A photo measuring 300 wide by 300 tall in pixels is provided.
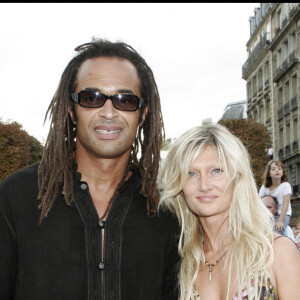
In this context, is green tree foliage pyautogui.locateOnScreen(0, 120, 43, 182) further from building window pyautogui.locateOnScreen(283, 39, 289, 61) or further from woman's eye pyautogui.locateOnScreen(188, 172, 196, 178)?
woman's eye pyautogui.locateOnScreen(188, 172, 196, 178)

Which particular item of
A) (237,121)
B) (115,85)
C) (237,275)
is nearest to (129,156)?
(115,85)

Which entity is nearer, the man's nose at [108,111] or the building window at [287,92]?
the man's nose at [108,111]

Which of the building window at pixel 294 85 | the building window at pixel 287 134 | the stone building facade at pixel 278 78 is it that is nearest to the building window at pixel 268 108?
the stone building facade at pixel 278 78

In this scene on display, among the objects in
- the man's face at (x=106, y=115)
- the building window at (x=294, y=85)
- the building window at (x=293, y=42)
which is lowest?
the man's face at (x=106, y=115)

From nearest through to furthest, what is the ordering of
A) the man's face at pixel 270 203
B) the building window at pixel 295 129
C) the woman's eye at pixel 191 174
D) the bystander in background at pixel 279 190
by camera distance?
the woman's eye at pixel 191 174
the man's face at pixel 270 203
the bystander in background at pixel 279 190
the building window at pixel 295 129

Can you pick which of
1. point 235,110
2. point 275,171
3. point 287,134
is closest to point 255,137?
point 287,134

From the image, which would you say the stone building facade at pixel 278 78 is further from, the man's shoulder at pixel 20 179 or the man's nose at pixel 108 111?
the man's shoulder at pixel 20 179

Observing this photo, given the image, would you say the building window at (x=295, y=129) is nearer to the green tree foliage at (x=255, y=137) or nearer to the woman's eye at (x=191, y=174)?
the green tree foliage at (x=255, y=137)

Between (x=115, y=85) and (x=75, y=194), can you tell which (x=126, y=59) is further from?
(x=75, y=194)

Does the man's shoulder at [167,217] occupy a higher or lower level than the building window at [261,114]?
lower

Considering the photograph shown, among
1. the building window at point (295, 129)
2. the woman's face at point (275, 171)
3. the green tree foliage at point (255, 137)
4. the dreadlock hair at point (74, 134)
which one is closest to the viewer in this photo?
the dreadlock hair at point (74, 134)

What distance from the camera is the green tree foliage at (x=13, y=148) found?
4238 centimetres

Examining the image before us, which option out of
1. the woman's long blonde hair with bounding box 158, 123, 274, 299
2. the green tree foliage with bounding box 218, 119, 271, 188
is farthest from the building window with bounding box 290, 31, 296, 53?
the woman's long blonde hair with bounding box 158, 123, 274, 299

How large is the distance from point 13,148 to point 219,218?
41363 millimetres
